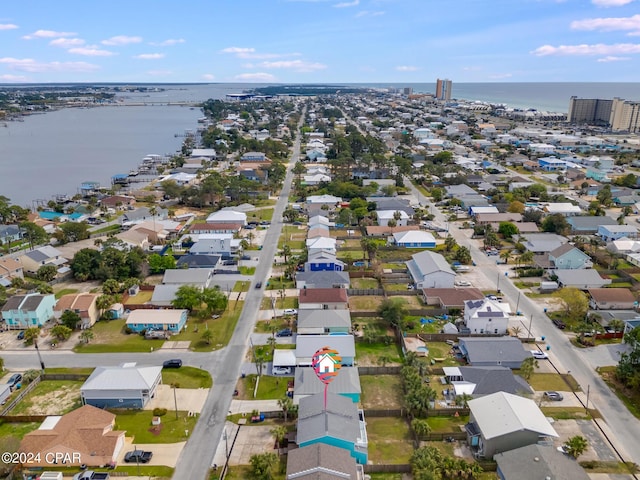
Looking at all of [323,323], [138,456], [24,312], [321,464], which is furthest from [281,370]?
[24,312]

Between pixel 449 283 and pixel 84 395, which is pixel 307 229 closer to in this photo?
pixel 449 283

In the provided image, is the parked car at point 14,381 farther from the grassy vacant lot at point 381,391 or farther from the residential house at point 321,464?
the grassy vacant lot at point 381,391

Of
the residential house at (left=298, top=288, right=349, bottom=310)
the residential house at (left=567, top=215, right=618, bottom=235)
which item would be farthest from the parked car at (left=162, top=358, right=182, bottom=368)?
the residential house at (left=567, top=215, right=618, bottom=235)

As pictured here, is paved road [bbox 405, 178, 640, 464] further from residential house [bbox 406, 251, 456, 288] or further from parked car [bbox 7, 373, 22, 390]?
parked car [bbox 7, 373, 22, 390]

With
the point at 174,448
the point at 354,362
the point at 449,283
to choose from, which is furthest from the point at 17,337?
the point at 449,283

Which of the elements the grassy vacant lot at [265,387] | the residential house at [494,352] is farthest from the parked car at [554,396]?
the grassy vacant lot at [265,387]

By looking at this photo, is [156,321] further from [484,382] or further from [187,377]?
[484,382]
